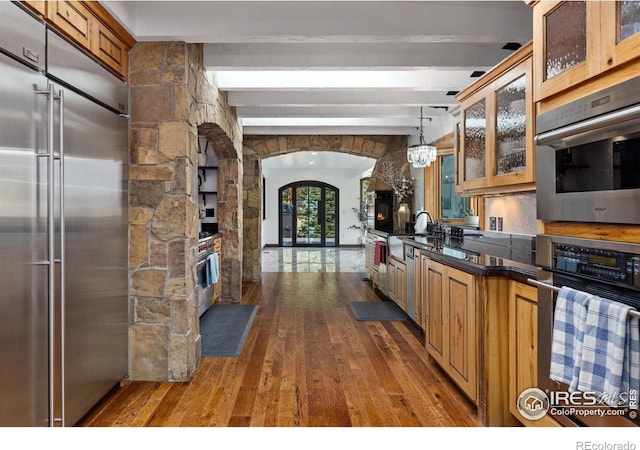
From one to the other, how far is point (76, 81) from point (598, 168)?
2440mm

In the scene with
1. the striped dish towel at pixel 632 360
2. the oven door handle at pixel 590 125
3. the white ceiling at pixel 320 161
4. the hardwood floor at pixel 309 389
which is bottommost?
the hardwood floor at pixel 309 389

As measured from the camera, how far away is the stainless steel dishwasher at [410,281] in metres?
3.99

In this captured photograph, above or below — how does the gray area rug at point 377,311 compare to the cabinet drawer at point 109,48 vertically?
below

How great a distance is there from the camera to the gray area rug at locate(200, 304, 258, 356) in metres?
3.42

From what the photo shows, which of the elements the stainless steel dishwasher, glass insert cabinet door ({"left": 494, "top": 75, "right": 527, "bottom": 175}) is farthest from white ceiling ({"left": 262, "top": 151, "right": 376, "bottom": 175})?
glass insert cabinet door ({"left": 494, "top": 75, "right": 527, "bottom": 175})

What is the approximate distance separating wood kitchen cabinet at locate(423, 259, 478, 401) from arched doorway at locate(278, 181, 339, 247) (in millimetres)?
10103

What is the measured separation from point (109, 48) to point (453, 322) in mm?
2707

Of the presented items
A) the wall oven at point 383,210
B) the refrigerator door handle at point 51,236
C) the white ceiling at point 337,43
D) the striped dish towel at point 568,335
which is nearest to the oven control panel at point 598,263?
the striped dish towel at point 568,335

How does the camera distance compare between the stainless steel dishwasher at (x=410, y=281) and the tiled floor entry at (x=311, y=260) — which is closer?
the stainless steel dishwasher at (x=410, y=281)

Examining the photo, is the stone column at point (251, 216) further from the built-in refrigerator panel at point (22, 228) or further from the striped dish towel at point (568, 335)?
the striped dish towel at point (568, 335)

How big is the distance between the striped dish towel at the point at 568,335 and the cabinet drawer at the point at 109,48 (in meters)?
2.64

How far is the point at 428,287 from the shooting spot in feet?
10.1

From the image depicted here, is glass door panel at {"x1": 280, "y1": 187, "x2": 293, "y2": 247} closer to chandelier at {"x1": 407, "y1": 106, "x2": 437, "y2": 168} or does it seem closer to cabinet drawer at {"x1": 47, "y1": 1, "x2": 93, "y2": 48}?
chandelier at {"x1": 407, "y1": 106, "x2": 437, "y2": 168}

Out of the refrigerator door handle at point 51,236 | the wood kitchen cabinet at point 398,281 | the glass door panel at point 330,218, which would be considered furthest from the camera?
the glass door panel at point 330,218
